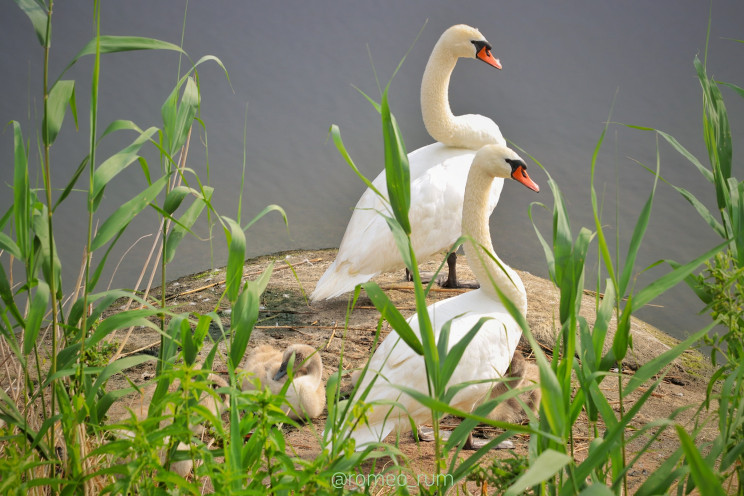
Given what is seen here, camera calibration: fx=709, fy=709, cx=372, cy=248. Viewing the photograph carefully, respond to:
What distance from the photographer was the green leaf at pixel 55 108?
1.30m

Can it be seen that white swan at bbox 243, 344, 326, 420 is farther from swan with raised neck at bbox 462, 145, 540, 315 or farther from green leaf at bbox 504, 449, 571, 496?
green leaf at bbox 504, 449, 571, 496

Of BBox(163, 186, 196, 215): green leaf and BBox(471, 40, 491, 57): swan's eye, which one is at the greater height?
BBox(471, 40, 491, 57): swan's eye

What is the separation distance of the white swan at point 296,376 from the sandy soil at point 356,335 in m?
0.08

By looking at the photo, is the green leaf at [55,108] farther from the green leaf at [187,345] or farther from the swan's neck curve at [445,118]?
the swan's neck curve at [445,118]

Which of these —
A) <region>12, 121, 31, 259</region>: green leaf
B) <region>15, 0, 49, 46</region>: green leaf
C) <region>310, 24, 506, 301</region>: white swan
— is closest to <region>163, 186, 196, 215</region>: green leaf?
<region>12, 121, 31, 259</region>: green leaf

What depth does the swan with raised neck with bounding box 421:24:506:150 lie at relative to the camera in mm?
3805

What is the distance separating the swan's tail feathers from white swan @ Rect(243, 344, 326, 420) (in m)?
0.48

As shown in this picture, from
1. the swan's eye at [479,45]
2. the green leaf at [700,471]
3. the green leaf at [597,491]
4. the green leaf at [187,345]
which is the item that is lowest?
the green leaf at [187,345]

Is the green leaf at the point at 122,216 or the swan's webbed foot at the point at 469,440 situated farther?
the swan's webbed foot at the point at 469,440

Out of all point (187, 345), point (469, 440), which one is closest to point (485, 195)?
point (469, 440)

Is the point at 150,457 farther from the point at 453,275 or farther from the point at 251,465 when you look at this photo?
the point at 453,275

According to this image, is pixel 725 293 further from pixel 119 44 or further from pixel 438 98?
pixel 438 98

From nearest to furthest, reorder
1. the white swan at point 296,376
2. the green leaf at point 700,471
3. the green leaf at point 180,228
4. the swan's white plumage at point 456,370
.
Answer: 1. the green leaf at point 700,471
2. the green leaf at point 180,228
3. the swan's white plumage at point 456,370
4. the white swan at point 296,376

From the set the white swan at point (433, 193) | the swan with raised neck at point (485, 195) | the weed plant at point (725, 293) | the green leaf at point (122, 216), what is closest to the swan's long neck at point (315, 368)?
the white swan at point (433, 193)
